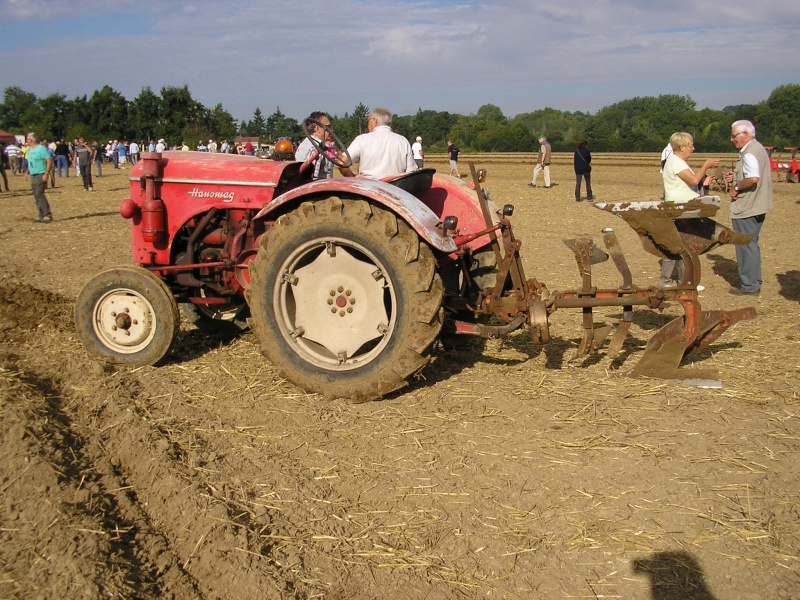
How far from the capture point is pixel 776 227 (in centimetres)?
1248

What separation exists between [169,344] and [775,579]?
12.3 feet

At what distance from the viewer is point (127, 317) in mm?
4922

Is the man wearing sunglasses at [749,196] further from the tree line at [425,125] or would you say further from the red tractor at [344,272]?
the tree line at [425,125]

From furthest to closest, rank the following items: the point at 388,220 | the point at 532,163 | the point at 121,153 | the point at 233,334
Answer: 1. the point at 121,153
2. the point at 532,163
3. the point at 233,334
4. the point at 388,220

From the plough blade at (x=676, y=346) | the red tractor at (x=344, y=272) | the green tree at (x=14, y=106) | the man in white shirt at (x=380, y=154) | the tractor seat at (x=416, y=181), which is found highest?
the green tree at (x=14, y=106)

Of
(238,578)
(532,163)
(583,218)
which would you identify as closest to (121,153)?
(532,163)

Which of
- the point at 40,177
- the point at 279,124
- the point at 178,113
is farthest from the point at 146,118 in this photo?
the point at 40,177

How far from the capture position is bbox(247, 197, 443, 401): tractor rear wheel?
4156mm

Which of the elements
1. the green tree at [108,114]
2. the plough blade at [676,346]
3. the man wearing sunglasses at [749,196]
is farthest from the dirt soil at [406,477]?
the green tree at [108,114]

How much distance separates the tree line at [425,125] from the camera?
158ft

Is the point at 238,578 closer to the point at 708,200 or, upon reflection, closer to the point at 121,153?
the point at 708,200

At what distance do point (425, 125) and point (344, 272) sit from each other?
65007mm

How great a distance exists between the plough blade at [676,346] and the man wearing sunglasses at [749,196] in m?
3.04

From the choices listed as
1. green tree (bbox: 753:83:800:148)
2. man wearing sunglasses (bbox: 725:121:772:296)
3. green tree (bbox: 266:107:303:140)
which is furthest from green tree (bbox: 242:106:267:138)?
man wearing sunglasses (bbox: 725:121:772:296)
